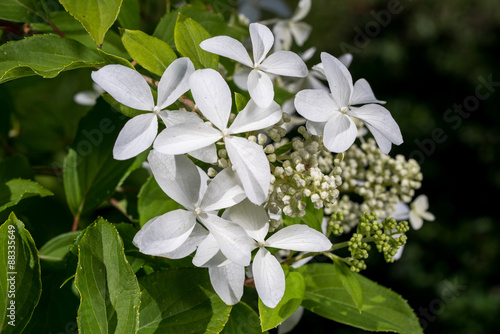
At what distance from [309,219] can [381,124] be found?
16cm

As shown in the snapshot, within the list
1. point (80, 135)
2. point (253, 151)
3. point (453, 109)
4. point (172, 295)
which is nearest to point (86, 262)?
point (172, 295)

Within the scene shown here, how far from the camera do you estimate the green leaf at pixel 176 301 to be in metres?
0.56

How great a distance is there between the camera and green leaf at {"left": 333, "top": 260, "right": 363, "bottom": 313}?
0.59 meters

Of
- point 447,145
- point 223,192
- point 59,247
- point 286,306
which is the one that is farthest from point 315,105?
point 447,145

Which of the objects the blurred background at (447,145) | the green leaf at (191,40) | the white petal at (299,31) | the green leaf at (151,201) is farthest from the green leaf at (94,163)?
the blurred background at (447,145)

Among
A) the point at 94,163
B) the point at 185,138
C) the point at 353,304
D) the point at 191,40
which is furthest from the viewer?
the point at 94,163

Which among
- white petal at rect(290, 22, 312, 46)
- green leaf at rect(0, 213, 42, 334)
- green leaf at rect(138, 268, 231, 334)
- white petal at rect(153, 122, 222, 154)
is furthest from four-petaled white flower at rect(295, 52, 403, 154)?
white petal at rect(290, 22, 312, 46)

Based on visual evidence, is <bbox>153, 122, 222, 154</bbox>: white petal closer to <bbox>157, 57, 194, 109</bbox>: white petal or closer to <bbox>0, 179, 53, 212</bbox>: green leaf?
<bbox>157, 57, 194, 109</bbox>: white petal

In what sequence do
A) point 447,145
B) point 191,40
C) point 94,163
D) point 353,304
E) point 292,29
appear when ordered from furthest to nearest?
point 447,145 → point 292,29 → point 94,163 → point 353,304 → point 191,40

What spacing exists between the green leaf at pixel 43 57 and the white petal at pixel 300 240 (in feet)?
0.98

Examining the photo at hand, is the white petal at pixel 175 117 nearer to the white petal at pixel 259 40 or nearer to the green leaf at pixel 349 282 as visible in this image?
the white petal at pixel 259 40

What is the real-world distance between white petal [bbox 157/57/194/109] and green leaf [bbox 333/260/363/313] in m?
0.31

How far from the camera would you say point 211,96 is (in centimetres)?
49

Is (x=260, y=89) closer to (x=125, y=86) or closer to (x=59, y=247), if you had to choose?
(x=125, y=86)
